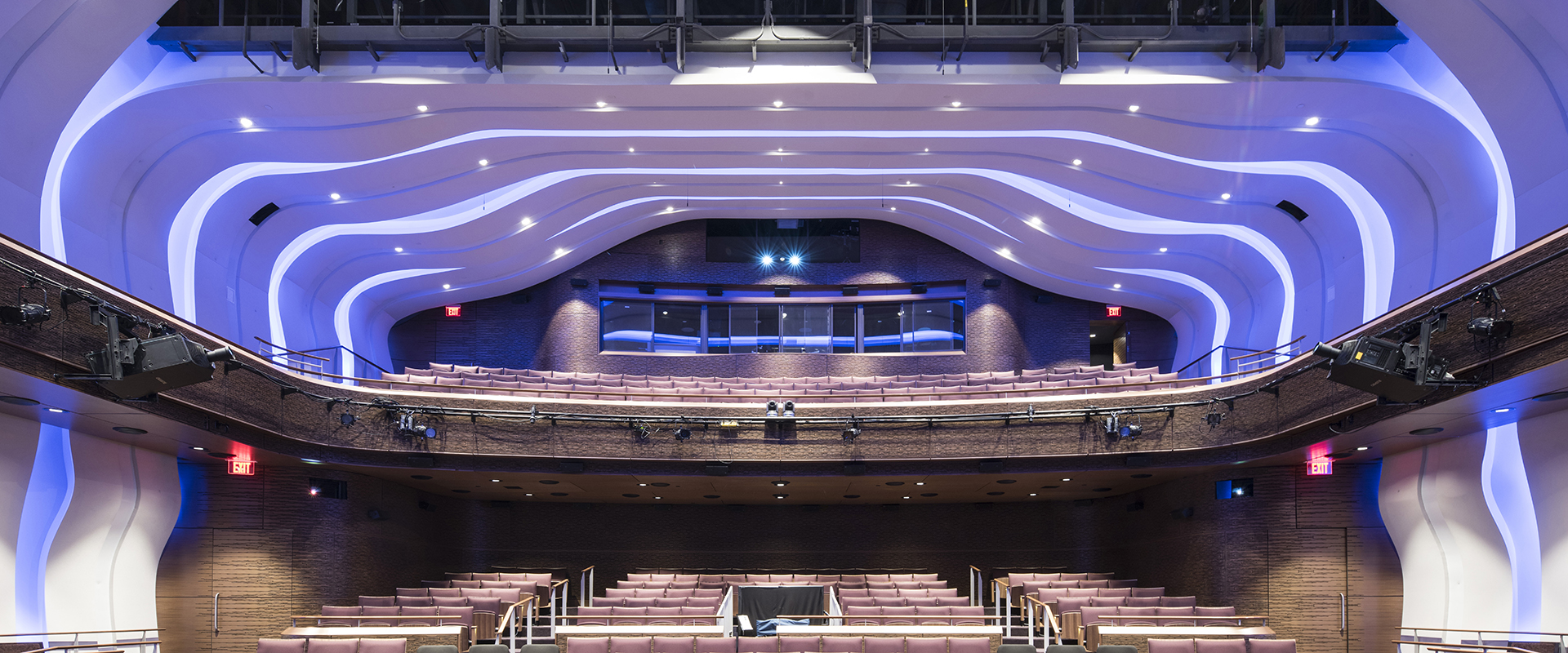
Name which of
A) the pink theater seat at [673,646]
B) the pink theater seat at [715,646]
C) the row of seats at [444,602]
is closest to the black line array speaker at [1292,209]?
the pink theater seat at [715,646]

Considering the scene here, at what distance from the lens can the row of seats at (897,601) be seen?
13.1 metres

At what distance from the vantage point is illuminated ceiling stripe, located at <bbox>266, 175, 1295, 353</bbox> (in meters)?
17.5

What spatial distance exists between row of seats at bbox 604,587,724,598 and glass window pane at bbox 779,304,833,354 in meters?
8.25

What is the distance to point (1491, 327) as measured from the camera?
8.07 metres

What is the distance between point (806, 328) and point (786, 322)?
490 millimetres

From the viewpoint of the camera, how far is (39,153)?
37.7ft

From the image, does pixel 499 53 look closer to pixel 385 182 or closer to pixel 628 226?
pixel 385 182

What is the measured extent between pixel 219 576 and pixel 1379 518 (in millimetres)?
16017

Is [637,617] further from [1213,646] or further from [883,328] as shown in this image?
[883,328]

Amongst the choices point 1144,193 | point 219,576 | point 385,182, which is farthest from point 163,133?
point 1144,193

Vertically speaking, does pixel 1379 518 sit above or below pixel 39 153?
below

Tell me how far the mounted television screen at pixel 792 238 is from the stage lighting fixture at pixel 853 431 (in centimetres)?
856

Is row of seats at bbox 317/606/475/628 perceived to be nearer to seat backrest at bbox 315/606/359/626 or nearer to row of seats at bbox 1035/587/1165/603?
seat backrest at bbox 315/606/359/626

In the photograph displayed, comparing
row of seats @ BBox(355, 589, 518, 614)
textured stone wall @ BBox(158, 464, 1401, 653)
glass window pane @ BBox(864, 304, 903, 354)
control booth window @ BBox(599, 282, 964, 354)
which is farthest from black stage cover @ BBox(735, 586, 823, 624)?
glass window pane @ BBox(864, 304, 903, 354)
